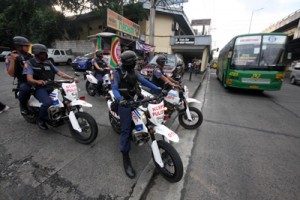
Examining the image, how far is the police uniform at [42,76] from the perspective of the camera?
2.79m

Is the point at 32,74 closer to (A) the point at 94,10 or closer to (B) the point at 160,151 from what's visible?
(B) the point at 160,151

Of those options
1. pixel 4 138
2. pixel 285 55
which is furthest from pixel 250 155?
pixel 285 55

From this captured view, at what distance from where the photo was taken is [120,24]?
37.5ft

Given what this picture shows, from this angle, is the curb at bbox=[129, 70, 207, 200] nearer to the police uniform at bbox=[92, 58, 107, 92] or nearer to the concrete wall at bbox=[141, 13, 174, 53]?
the police uniform at bbox=[92, 58, 107, 92]

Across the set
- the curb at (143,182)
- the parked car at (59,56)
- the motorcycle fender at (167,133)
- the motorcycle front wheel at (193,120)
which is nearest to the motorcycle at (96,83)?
the motorcycle front wheel at (193,120)

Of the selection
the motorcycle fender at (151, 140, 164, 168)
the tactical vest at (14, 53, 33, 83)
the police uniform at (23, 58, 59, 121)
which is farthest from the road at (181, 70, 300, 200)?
the tactical vest at (14, 53, 33, 83)

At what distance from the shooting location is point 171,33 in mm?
18406

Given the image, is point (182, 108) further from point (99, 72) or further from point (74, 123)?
point (99, 72)

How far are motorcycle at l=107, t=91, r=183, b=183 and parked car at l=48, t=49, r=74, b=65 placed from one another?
16667 mm

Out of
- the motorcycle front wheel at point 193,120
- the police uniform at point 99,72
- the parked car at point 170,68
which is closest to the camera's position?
the motorcycle front wheel at point 193,120

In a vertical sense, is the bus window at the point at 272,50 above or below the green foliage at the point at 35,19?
below

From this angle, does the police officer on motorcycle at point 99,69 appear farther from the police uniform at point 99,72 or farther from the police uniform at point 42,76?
the police uniform at point 42,76

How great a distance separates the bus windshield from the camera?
6.78m

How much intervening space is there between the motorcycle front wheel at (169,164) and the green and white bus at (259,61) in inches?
265
